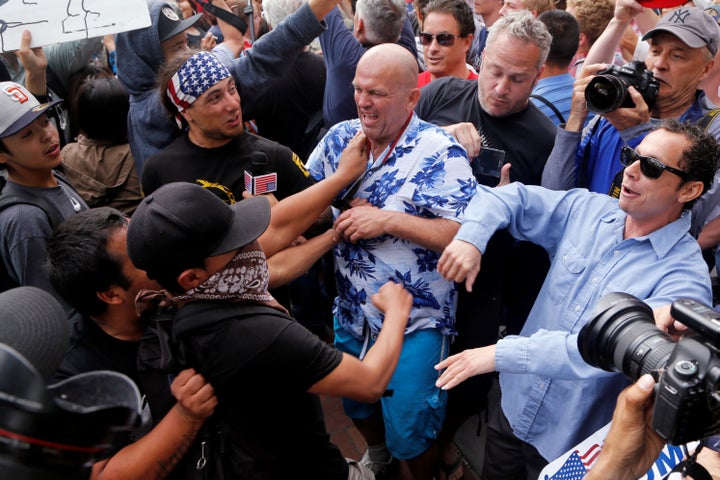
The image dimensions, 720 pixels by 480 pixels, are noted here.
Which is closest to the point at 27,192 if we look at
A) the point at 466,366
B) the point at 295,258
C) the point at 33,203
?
the point at 33,203

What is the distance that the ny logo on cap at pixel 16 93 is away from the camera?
2.60 metres

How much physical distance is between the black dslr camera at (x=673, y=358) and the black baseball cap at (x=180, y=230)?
103 centimetres

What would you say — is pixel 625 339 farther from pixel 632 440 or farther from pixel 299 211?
pixel 299 211

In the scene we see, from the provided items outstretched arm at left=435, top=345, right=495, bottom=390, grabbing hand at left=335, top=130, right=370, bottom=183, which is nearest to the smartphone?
grabbing hand at left=335, top=130, right=370, bottom=183

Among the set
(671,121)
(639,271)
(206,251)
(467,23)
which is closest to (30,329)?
(206,251)

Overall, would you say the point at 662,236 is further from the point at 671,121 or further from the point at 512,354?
the point at 512,354

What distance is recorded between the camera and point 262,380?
165 cm

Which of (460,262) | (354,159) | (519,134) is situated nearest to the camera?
(460,262)

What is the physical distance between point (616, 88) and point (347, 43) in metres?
1.91

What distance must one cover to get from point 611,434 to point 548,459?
725 mm

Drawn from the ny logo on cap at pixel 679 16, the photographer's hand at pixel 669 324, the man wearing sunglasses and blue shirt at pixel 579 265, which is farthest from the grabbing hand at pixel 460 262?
the ny logo on cap at pixel 679 16

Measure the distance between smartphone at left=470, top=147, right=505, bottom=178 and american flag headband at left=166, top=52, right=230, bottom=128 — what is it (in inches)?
51.1

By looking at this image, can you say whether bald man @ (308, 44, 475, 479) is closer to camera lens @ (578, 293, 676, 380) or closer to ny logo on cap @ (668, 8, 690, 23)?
camera lens @ (578, 293, 676, 380)

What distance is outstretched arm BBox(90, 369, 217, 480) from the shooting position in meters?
1.63
